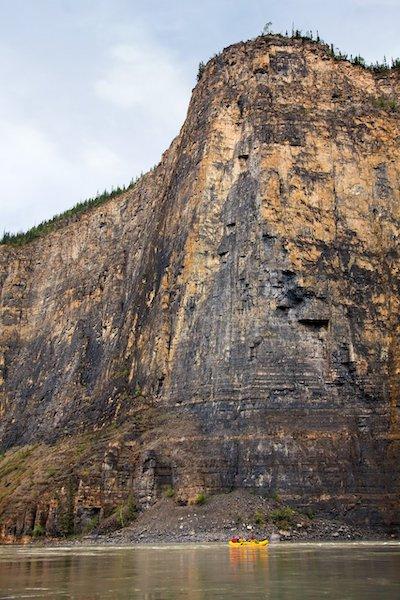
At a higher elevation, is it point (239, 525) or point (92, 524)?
point (92, 524)

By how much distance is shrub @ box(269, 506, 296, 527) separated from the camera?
101 feet

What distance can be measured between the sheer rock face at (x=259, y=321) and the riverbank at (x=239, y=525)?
2.60 ft

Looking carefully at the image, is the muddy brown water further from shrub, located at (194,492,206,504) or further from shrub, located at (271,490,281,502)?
shrub, located at (194,492,206,504)

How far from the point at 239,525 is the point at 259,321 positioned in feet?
31.9

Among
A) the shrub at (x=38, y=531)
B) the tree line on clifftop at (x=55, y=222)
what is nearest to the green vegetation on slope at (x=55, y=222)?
the tree line on clifftop at (x=55, y=222)

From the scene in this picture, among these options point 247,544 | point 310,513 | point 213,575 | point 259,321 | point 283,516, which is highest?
point 259,321

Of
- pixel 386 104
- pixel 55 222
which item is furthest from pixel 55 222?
pixel 386 104

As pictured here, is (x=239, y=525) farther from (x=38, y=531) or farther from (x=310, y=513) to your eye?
(x=38, y=531)

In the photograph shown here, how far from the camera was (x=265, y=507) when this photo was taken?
31.5m

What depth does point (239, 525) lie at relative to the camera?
101ft

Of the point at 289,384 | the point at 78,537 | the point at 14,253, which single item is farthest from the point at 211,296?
the point at 14,253

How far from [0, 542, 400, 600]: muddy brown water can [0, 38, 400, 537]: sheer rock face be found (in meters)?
8.46

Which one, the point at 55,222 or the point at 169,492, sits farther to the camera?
the point at 55,222

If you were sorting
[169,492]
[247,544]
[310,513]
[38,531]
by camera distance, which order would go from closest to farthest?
[247,544] < [310,513] < [169,492] < [38,531]
